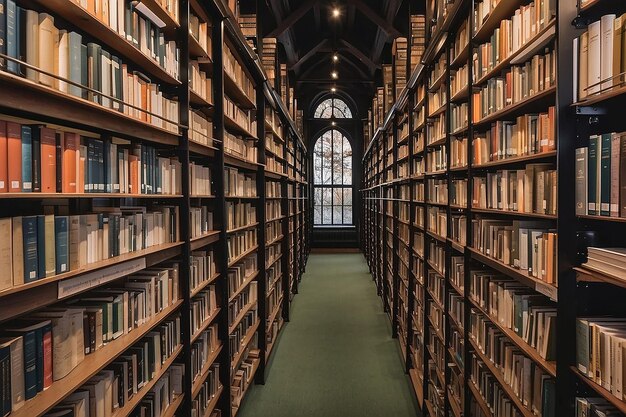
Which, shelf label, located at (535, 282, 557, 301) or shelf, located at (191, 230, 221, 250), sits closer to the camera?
shelf label, located at (535, 282, 557, 301)

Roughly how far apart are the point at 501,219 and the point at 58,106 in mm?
2422

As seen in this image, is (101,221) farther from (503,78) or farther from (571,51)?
(503,78)

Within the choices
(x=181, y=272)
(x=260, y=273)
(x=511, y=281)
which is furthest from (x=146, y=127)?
(x=260, y=273)

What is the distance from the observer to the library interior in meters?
1.31

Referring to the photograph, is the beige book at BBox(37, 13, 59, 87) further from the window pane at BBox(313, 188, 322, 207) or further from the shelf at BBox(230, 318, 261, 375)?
the window pane at BBox(313, 188, 322, 207)

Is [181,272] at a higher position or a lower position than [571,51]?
lower

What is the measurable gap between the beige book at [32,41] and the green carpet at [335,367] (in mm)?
3355

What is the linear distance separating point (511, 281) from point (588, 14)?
4.52 feet

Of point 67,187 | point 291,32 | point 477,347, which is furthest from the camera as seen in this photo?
point 291,32

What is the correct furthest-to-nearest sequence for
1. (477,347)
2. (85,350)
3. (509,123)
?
(477,347) < (509,123) < (85,350)

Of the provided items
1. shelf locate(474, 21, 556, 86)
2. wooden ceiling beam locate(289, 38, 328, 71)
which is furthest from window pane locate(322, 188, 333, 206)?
shelf locate(474, 21, 556, 86)

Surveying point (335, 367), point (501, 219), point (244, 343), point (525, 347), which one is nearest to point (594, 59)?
point (525, 347)

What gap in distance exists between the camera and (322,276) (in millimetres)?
9914

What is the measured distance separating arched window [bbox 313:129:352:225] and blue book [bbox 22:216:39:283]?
13.1 m
